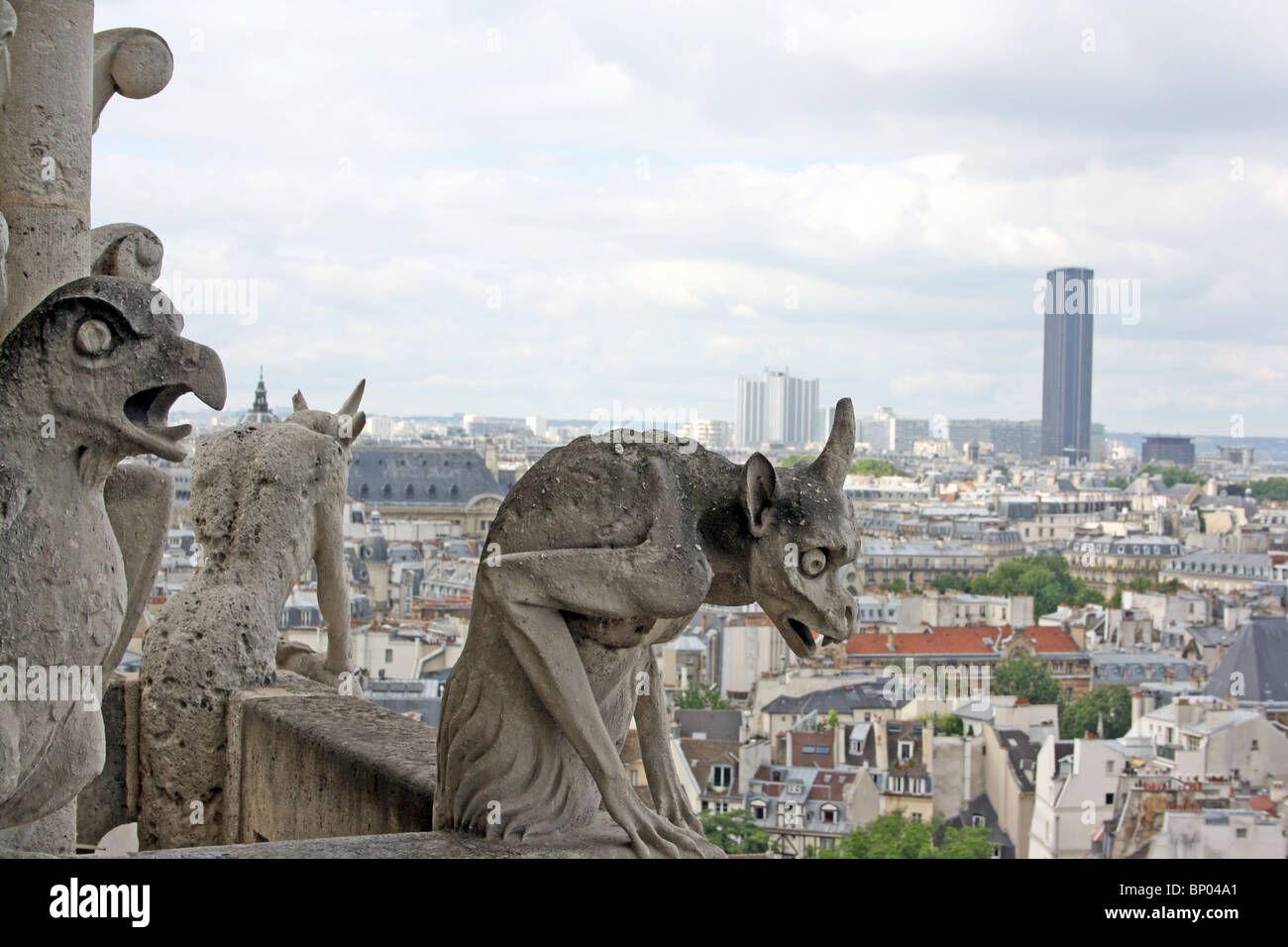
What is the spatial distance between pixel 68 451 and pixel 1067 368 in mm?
124628

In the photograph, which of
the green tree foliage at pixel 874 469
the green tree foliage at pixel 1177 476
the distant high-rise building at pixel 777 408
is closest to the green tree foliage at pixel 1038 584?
the distant high-rise building at pixel 777 408

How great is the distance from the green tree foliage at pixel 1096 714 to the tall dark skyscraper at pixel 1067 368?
110 ft

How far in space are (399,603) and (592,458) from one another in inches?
1832

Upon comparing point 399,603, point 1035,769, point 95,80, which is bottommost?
point 1035,769

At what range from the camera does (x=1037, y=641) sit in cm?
5603

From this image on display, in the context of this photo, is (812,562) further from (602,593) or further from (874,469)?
(874,469)

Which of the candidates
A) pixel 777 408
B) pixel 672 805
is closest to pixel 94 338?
pixel 672 805

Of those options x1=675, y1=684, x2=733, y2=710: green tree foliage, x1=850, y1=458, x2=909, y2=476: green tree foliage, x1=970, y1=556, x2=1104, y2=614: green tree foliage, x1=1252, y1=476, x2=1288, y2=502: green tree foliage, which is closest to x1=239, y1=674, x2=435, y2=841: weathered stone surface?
x1=675, y1=684, x2=733, y2=710: green tree foliage

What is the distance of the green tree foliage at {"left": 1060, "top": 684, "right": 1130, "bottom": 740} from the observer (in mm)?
50531

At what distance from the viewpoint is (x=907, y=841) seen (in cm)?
3456

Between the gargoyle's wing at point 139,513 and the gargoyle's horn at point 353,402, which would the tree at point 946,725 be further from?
the gargoyle's wing at point 139,513

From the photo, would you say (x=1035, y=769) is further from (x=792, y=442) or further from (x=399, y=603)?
(x=792, y=442)
